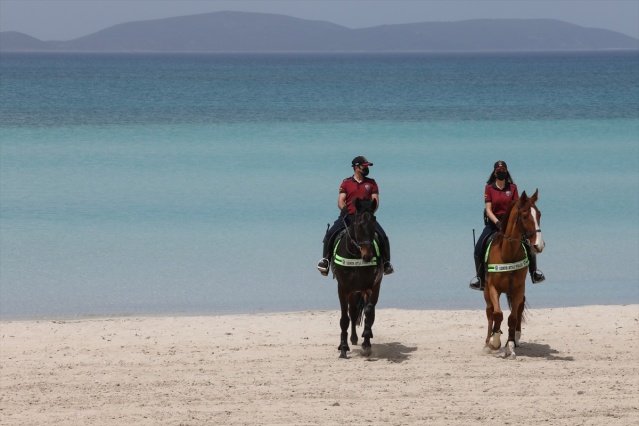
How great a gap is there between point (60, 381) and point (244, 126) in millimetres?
36080

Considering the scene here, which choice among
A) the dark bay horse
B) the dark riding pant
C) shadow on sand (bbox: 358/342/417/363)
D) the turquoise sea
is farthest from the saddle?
the turquoise sea

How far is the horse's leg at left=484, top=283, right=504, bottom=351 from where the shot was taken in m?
12.4

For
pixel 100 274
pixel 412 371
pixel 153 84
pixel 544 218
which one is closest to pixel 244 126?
pixel 544 218

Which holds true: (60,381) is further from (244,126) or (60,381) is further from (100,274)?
(244,126)

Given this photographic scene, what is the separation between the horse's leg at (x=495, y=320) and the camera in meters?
12.4

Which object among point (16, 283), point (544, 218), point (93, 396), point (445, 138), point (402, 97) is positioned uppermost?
point (402, 97)

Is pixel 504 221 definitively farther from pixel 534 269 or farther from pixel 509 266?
pixel 534 269

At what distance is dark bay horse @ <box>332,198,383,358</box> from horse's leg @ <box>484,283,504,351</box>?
4.10 feet

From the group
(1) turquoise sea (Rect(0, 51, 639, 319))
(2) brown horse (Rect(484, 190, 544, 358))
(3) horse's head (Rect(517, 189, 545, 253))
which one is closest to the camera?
(3) horse's head (Rect(517, 189, 545, 253))

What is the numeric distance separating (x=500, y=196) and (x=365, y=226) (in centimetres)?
166

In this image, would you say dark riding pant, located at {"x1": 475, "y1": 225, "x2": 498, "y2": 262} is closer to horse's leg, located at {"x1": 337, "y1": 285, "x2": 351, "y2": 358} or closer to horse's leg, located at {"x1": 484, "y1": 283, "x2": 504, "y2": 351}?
horse's leg, located at {"x1": 484, "y1": 283, "x2": 504, "y2": 351}

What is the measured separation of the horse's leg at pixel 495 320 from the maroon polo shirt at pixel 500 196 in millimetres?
872

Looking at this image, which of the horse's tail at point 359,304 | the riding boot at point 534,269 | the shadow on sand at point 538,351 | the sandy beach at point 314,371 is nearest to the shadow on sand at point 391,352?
the sandy beach at point 314,371

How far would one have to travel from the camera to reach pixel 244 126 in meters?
46.9
